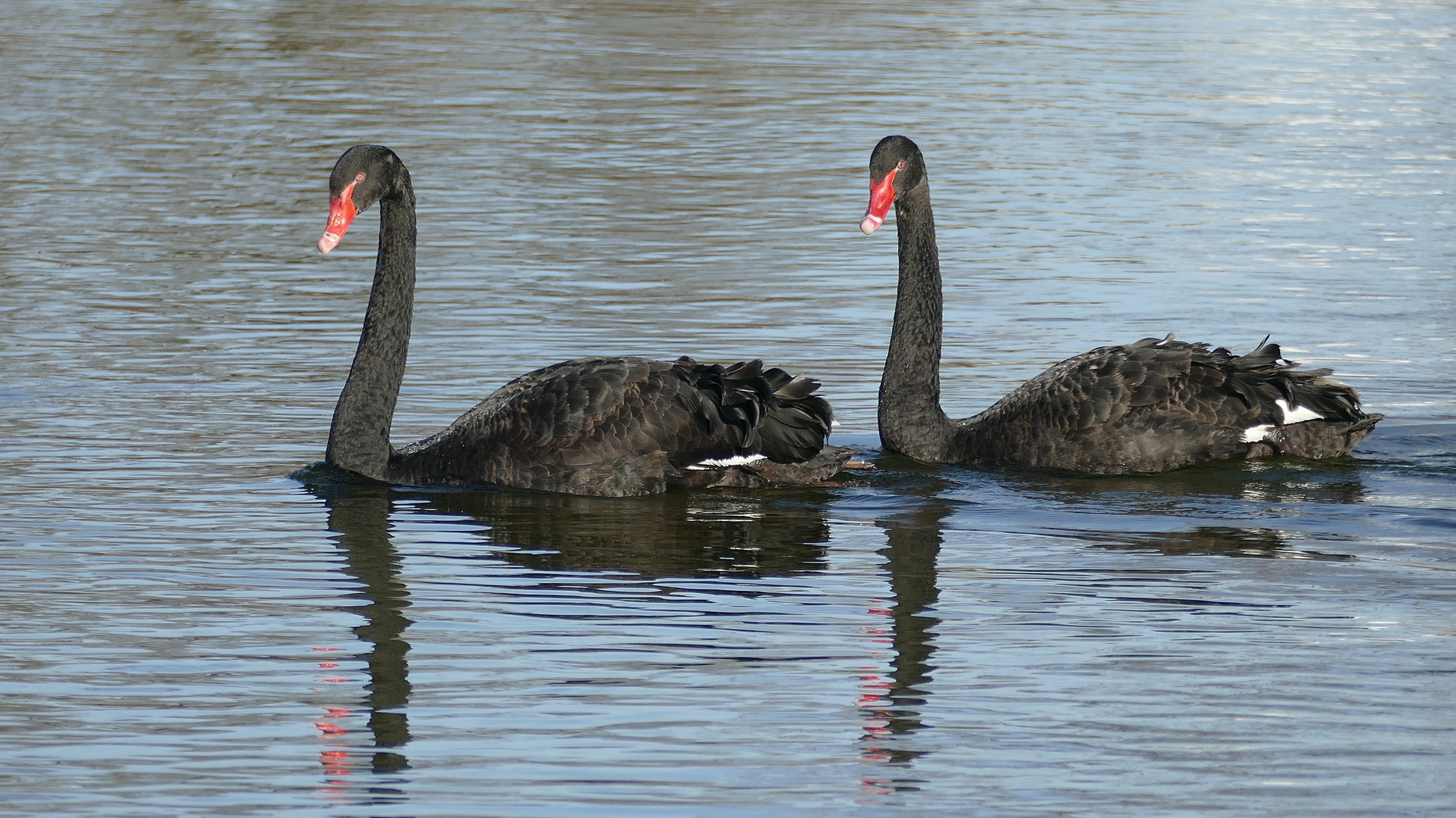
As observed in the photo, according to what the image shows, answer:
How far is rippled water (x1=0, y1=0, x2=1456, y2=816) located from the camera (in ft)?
19.4

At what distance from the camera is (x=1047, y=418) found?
9.88 meters

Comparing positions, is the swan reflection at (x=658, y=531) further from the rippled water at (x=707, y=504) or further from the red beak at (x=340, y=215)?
the red beak at (x=340, y=215)

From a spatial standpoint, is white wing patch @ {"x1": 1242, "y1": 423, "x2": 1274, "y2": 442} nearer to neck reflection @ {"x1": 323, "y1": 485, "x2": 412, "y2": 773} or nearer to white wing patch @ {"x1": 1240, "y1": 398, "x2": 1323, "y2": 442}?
white wing patch @ {"x1": 1240, "y1": 398, "x2": 1323, "y2": 442}

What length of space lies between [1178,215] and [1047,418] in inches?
340

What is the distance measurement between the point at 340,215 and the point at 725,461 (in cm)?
205

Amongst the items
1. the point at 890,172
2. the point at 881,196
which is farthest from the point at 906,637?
the point at 890,172

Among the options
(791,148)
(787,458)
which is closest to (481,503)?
(787,458)

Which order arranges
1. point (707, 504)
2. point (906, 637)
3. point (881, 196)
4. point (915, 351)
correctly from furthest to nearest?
point (915, 351), point (881, 196), point (707, 504), point (906, 637)

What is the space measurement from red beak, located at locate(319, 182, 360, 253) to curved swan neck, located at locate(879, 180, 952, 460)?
8.81 ft

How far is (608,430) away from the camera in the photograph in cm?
940

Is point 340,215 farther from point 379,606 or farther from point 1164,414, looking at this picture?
point 1164,414

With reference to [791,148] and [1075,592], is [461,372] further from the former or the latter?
[791,148]

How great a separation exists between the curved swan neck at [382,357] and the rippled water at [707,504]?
21 centimetres

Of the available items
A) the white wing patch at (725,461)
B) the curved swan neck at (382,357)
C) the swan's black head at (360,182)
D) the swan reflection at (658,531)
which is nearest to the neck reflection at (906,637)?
the swan reflection at (658,531)
